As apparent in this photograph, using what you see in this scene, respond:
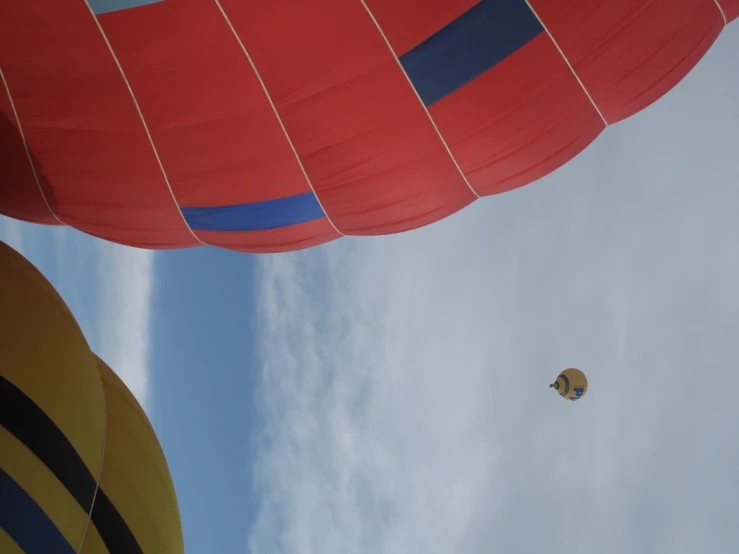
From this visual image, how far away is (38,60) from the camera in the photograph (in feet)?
11.8

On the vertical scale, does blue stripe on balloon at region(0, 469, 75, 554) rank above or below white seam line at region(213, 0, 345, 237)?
below

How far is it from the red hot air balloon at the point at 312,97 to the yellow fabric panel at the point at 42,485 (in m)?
1.85

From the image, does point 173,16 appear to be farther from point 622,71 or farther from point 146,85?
point 622,71

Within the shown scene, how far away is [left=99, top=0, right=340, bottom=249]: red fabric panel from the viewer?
3.45 metres

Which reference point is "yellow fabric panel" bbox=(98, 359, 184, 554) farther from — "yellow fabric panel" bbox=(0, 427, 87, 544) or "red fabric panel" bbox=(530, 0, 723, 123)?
"red fabric panel" bbox=(530, 0, 723, 123)

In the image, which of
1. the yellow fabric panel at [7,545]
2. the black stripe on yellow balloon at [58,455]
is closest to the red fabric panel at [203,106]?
the black stripe on yellow balloon at [58,455]

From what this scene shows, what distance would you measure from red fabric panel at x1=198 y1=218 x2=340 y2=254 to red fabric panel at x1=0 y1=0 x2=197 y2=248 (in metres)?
0.24

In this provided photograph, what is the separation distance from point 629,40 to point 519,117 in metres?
0.70

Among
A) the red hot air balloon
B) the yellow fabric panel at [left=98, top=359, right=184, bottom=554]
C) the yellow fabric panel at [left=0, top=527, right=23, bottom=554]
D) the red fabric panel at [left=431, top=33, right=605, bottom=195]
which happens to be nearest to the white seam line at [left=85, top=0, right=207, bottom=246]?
the red hot air balloon

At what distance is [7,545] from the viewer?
7.91 feet

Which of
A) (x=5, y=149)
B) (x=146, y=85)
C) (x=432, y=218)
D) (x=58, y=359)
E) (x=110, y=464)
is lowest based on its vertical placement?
(x=110, y=464)

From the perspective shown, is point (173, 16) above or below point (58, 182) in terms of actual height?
above

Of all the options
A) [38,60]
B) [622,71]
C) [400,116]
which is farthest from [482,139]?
[38,60]

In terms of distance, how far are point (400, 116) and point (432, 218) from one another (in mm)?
733
